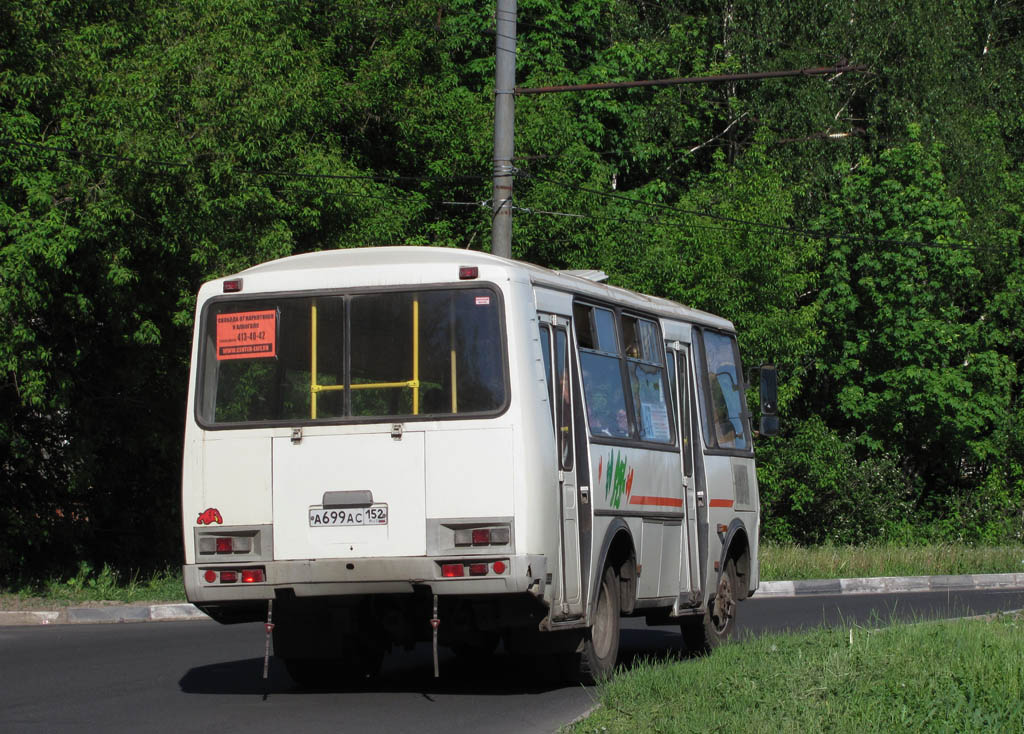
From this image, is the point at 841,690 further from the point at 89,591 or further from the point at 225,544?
the point at 89,591

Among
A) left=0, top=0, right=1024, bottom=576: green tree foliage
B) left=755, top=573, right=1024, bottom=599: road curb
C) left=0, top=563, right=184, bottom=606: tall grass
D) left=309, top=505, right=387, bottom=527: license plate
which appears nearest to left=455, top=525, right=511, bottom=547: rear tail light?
left=309, top=505, right=387, bottom=527: license plate

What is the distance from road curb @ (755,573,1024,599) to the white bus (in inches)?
485

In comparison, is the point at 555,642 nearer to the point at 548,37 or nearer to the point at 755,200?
the point at 755,200

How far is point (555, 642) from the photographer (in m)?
10.6

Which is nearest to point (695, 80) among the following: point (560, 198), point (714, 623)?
point (714, 623)

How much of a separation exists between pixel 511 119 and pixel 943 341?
20.1 metres

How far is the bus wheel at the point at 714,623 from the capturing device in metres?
13.9

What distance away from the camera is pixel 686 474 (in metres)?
13.3

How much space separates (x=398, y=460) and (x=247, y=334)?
1.50m

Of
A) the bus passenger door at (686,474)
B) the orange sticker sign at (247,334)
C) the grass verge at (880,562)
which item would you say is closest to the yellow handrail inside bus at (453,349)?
the orange sticker sign at (247,334)

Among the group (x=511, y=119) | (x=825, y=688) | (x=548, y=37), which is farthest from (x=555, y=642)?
(x=548, y=37)

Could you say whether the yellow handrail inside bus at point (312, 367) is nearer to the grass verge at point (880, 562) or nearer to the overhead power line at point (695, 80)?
the overhead power line at point (695, 80)

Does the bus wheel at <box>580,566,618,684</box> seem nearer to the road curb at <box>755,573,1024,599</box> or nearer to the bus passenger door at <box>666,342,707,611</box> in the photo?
the bus passenger door at <box>666,342,707,611</box>

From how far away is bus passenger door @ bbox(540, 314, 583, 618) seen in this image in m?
10.4
